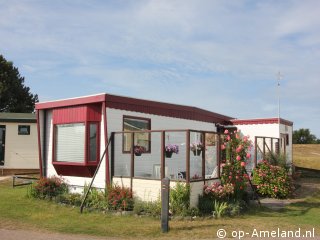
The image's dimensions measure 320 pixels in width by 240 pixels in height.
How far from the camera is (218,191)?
38.8 ft

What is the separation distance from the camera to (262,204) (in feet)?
45.4

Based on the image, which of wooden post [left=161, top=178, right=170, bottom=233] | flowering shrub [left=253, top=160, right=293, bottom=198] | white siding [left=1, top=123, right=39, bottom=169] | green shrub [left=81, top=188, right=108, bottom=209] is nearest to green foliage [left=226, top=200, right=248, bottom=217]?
wooden post [left=161, top=178, right=170, bottom=233]

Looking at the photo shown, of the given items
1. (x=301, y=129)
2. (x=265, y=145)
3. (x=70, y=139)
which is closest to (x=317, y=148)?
(x=301, y=129)

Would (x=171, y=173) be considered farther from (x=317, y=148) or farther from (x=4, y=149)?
(x=317, y=148)

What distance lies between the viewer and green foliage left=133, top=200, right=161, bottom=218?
10873 mm

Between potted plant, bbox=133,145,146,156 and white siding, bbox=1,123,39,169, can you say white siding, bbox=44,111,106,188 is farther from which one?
white siding, bbox=1,123,39,169

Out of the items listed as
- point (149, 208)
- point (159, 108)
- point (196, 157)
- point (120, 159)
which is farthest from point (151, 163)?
point (149, 208)

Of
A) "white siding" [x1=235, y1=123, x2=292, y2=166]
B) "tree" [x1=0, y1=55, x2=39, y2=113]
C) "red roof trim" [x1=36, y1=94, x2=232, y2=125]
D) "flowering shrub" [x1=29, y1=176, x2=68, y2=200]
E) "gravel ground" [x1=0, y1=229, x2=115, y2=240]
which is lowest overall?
"gravel ground" [x1=0, y1=229, x2=115, y2=240]

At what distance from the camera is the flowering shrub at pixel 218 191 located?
11.8 meters

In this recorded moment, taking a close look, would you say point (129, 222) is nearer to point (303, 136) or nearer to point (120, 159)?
point (120, 159)

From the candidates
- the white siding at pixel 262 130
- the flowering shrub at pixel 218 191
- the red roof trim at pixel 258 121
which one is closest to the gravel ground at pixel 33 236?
the flowering shrub at pixel 218 191

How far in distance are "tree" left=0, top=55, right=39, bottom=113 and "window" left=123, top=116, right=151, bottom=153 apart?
1029 inches

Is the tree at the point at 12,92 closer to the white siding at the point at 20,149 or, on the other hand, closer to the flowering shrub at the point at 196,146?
the white siding at the point at 20,149

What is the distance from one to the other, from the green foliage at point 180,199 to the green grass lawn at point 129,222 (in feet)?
1.68
